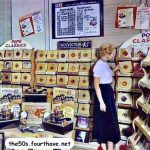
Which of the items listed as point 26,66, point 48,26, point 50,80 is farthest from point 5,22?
point 50,80

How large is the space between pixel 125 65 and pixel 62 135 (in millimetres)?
1438

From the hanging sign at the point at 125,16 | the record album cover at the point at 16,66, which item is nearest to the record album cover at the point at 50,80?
the record album cover at the point at 16,66

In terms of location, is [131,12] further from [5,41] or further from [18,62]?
[5,41]

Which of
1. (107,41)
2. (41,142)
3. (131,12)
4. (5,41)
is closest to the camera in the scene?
(41,142)

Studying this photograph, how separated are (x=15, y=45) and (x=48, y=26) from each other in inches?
26.4

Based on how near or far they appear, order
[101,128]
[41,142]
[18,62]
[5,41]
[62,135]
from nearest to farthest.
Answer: [41,142] < [62,135] < [101,128] < [18,62] < [5,41]

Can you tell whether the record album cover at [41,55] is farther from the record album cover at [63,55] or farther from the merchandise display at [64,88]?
the record album cover at [63,55]

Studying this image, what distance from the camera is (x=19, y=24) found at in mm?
5402

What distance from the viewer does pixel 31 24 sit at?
5.30 m

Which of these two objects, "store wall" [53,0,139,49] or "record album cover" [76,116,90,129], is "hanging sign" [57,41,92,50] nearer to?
"store wall" [53,0,139,49]

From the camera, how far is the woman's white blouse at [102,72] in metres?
4.14

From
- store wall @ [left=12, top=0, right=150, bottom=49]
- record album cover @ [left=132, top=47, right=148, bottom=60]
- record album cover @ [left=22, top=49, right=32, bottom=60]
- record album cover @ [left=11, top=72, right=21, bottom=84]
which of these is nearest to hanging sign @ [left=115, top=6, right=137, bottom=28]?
store wall @ [left=12, top=0, right=150, bottom=49]

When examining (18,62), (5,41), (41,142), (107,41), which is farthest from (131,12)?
(41,142)

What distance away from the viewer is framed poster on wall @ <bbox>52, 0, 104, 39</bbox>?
15.7 feet
